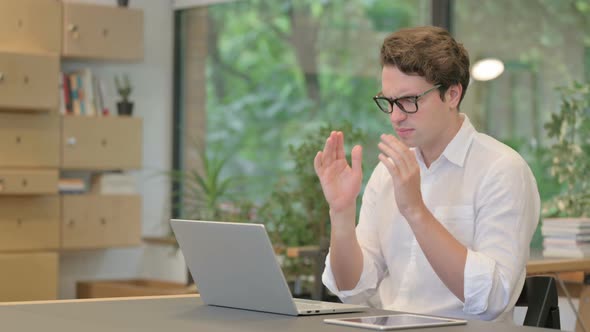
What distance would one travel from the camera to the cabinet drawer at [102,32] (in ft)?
18.7

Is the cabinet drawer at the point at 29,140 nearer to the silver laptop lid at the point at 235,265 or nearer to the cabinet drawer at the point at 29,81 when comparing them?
the cabinet drawer at the point at 29,81

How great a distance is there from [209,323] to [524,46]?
310 cm

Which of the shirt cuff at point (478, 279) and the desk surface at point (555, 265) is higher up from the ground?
the shirt cuff at point (478, 279)

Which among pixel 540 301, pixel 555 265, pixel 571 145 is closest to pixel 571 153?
pixel 571 145

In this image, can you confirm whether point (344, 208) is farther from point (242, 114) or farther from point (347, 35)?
point (242, 114)

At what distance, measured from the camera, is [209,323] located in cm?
191

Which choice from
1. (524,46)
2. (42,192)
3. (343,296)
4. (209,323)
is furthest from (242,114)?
(209,323)

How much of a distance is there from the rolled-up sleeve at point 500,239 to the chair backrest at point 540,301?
0.10 m

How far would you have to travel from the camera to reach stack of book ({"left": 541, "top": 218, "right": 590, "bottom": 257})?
3803 millimetres

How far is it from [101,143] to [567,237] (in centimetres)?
293

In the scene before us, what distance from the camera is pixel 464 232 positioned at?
2410mm

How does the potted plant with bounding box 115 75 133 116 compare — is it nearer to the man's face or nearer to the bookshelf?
the bookshelf

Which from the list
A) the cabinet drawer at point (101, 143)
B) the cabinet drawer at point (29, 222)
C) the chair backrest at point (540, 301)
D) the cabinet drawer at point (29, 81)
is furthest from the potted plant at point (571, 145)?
the cabinet drawer at point (29, 222)

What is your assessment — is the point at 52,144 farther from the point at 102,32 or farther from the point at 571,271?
the point at 571,271
